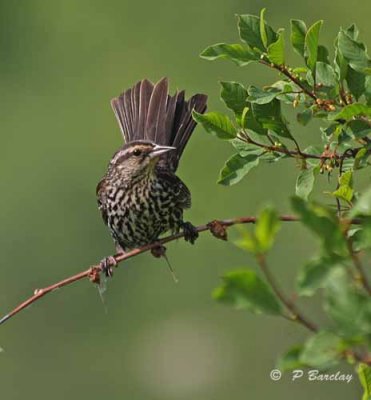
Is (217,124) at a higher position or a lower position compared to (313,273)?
higher

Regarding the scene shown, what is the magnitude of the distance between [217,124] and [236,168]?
4.4 inches

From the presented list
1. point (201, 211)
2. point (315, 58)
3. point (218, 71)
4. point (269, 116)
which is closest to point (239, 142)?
A: point (269, 116)

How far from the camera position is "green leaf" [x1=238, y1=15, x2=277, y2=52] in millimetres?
3062

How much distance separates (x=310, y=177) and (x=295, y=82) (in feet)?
0.71

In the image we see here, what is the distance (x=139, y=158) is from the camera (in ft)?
15.4

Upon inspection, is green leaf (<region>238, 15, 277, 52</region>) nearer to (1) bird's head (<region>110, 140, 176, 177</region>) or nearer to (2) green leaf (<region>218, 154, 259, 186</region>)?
(2) green leaf (<region>218, 154, 259, 186</region>)

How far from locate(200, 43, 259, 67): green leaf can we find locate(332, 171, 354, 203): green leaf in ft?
1.30

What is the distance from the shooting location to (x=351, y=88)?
Result: 299cm

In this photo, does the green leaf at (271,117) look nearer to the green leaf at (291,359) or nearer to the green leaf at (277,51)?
the green leaf at (277,51)

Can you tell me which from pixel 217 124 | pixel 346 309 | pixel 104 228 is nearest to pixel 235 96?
pixel 217 124

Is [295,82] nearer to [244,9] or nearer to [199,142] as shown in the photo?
[199,142]

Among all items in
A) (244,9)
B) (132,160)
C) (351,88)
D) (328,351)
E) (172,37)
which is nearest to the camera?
(328,351)

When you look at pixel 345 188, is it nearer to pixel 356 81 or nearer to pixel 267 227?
pixel 356 81

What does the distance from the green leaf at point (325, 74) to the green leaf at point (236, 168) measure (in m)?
0.25
